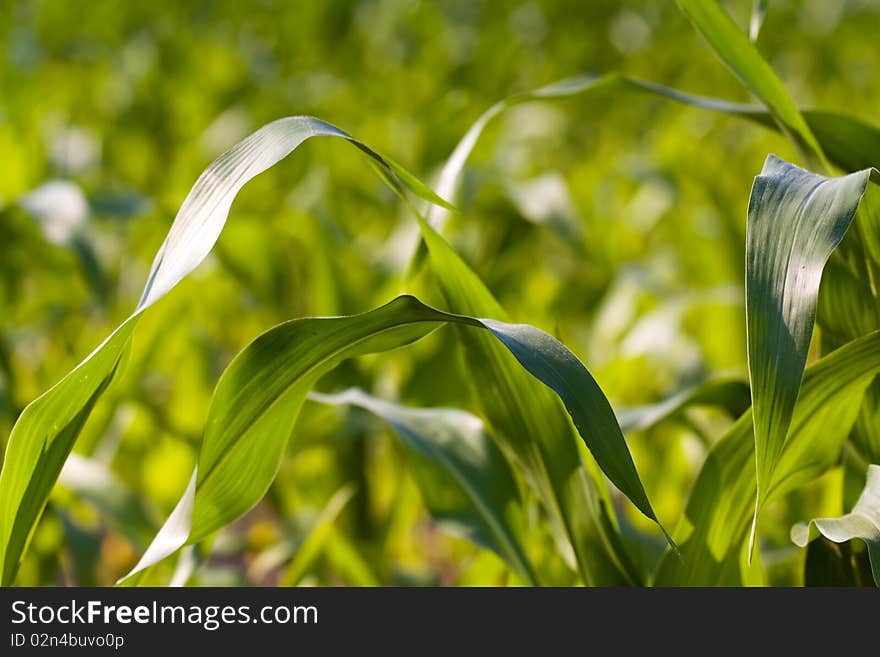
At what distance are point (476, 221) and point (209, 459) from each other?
1167 millimetres

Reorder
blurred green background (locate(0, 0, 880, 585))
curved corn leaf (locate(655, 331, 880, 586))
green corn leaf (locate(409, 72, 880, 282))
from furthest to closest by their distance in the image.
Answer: blurred green background (locate(0, 0, 880, 585))
green corn leaf (locate(409, 72, 880, 282))
curved corn leaf (locate(655, 331, 880, 586))

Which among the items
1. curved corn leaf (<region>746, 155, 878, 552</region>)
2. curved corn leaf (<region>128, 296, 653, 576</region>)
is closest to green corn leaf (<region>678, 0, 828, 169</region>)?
curved corn leaf (<region>746, 155, 878, 552</region>)

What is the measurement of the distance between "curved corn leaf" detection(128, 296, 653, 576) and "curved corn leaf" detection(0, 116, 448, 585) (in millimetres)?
70

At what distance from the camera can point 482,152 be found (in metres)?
2.25

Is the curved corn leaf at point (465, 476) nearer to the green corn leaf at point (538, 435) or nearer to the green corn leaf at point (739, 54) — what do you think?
the green corn leaf at point (538, 435)

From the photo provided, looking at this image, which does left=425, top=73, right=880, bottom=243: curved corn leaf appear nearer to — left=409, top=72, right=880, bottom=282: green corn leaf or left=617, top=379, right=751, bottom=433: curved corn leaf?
left=409, top=72, right=880, bottom=282: green corn leaf

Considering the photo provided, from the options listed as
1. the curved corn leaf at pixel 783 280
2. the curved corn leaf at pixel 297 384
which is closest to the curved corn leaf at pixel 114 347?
the curved corn leaf at pixel 297 384

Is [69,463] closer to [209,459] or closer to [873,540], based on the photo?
[209,459]

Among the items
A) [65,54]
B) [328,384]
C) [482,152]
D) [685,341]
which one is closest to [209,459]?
[328,384]

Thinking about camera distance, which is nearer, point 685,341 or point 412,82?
point 685,341

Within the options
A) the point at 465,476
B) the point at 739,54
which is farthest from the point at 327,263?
the point at 739,54

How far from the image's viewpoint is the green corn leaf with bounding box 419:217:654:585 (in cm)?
77

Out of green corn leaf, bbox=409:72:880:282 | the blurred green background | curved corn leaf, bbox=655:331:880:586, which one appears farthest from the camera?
the blurred green background

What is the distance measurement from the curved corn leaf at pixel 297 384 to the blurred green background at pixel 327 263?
34 centimetres
